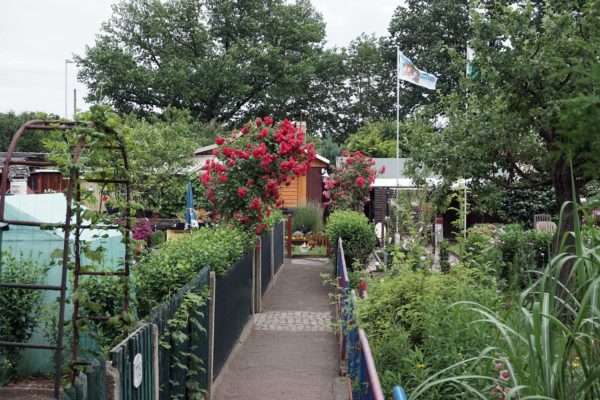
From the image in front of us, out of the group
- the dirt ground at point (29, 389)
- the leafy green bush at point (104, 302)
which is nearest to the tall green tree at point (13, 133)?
the dirt ground at point (29, 389)

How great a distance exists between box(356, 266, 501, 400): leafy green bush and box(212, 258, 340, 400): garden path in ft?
4.22

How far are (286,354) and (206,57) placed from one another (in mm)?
31492

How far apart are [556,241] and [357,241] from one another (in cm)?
697

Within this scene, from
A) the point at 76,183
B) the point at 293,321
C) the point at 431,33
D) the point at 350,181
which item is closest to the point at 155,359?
the point at 76,183

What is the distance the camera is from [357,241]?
14.1 metres

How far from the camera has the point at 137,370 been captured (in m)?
4.18

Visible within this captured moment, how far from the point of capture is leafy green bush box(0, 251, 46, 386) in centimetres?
642

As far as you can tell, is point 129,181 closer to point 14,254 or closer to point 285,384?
point 14,254

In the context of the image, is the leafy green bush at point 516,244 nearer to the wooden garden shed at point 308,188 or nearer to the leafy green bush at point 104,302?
the leafy green bush at point 104,302

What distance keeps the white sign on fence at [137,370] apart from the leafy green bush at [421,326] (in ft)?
5.46

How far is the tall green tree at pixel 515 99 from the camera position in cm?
762

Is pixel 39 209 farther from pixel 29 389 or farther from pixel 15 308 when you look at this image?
pixel 29 389

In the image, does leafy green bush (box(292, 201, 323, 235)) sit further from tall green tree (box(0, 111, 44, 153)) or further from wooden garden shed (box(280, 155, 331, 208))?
tall green tree (box(0, 111, 44, 153))

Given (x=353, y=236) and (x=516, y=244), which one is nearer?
(x=516, y=244)
